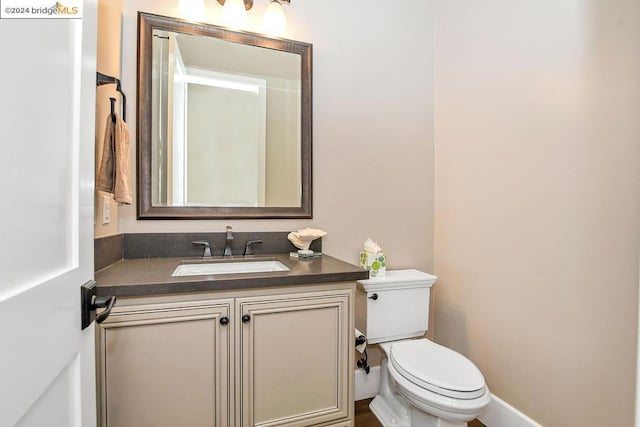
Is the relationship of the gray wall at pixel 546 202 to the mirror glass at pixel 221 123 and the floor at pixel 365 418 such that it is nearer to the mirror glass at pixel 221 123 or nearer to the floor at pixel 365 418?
the floor at pixel 365 418

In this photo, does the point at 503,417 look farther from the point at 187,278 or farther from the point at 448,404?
the point at 187,278

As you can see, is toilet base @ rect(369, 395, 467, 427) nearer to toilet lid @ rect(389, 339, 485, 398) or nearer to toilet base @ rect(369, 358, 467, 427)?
toilet base @ rect(369, 358, 467, 427)

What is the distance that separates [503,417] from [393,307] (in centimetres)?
75

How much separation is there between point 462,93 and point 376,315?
1.42 meters

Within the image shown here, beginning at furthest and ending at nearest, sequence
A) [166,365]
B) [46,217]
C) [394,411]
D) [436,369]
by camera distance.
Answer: [394,411]
[436,369]
[166,365]
[46,217]

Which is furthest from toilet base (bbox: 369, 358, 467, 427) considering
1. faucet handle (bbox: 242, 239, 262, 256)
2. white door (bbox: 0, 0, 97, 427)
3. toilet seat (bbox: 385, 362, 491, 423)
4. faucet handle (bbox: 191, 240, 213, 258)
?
white door (bbox: 0, 0, 97, 427)

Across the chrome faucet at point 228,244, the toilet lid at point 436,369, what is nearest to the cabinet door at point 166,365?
the chrome faucet at point 228,244

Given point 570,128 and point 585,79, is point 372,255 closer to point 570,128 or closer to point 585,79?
point 570,128

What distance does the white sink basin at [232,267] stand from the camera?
4.81 ft

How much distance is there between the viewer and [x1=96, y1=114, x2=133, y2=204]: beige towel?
49.0 inches

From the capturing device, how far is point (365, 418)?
1.76m

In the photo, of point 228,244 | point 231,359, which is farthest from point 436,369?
point 228,244

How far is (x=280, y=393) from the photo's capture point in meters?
1.27

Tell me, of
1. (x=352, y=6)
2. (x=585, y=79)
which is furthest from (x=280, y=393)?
(x=352, y=6)
